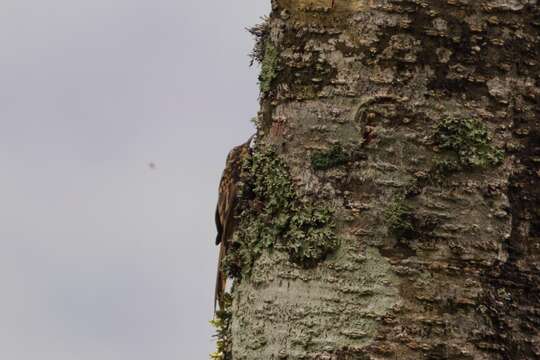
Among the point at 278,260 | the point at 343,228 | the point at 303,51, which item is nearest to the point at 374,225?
the point at 343,228

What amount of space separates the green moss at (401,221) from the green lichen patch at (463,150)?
135 mm

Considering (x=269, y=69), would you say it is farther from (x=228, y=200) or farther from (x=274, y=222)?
(x=228, y=200)

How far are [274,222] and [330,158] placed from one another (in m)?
0.23

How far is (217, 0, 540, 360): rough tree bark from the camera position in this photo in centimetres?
284

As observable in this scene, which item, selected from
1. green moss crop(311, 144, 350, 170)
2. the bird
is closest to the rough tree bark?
green moss crop(311, 144, 350, 170)

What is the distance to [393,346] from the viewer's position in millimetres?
2807

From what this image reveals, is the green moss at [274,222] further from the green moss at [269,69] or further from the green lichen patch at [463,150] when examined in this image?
the green lichen patch at [463,150]

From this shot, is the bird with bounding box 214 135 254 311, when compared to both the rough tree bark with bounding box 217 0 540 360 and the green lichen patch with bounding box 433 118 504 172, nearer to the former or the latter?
the rough tree bark with bounding box 217 0 540 360

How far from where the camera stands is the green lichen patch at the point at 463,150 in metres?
2.88

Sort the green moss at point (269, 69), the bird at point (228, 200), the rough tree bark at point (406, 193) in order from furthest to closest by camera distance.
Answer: the bird at point (228, 200) → the green moss at point (269, 69) → the rough tree bark at point (406, 193)

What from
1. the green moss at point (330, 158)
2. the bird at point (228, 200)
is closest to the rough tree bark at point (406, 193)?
the green moss at point (330, 158)

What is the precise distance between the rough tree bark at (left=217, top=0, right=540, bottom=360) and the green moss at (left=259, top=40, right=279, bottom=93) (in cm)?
10

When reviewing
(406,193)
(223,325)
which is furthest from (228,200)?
(406,193)

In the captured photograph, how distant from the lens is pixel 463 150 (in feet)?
9.41
